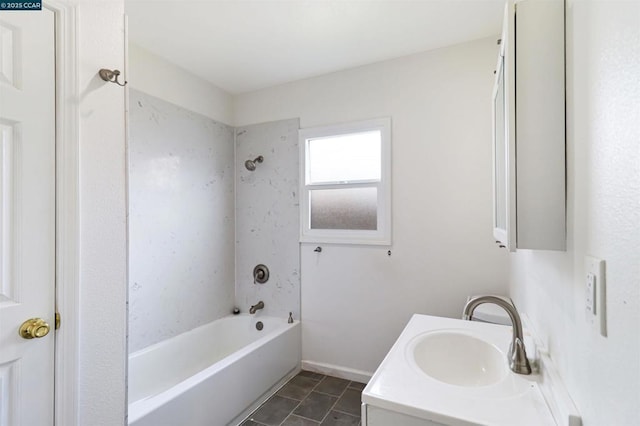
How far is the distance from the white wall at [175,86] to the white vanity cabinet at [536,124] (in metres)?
2.32

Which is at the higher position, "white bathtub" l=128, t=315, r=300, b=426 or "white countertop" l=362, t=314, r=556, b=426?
"white countertop" l=362, t=314, r=556, b=426

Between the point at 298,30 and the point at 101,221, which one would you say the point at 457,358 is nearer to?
the point at 101,221

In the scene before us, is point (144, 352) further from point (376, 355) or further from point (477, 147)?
point (477, 147)

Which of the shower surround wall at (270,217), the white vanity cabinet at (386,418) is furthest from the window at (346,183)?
the white vanity cabinet at (386,418)

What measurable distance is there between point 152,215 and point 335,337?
178 centimetres

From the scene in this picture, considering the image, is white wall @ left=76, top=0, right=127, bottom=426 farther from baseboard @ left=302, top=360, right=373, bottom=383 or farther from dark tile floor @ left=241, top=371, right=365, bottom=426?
baseboard @ left=302, top=360, right=373, bottom=383

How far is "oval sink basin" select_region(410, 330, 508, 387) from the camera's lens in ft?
4.10

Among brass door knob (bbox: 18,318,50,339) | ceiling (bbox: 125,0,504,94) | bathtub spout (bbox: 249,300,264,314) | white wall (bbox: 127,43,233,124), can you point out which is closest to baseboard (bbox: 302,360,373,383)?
bathtub spout (bbox: 249,300,264,314)

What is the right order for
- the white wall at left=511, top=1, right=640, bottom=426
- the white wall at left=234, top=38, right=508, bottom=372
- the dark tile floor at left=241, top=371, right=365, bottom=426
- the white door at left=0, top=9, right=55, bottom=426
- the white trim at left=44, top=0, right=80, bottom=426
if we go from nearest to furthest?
the white wall at left=511, top=1, right=640, bottom=426, the white door at left=0, top=9, right=55, bottom=426, the white trim at left=44, top=0, right=80, bottom=426, the dark tile floor at left=241, top=371, right=365, bottom=426, the white wall at left=234, top=38, right=508, bottom=372

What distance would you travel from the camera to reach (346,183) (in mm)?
2592

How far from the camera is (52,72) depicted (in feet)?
3.52

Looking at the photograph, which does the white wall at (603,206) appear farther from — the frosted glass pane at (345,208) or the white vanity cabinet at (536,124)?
the frosted glass pane at (345,208)

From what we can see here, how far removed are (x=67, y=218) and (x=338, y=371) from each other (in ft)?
7.39

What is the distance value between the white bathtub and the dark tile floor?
0.31ft
